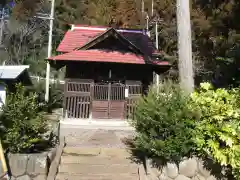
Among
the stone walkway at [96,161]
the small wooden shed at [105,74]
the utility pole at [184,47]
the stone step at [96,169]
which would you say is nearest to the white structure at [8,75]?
the small wooden shed at [105,74]

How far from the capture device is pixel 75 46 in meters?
16.6

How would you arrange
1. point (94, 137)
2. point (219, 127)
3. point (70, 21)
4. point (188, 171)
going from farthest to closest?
point (70, 21), point (94, 137), point (188, 171), point (219, 127)

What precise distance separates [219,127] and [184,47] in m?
3.22

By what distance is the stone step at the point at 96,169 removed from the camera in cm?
780

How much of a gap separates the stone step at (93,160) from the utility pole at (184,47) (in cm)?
291

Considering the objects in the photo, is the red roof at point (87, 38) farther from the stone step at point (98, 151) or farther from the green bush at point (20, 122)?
the green bush at point (20, 122)

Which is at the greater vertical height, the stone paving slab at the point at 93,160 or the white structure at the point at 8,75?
the white structure at the point at 8,75

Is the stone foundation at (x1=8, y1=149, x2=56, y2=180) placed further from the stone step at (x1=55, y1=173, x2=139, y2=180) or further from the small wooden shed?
the small wooden shed

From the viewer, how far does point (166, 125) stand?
7.06m

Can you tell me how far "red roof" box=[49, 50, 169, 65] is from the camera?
14.9 metres

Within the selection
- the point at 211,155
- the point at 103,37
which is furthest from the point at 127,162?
the point at 103,37

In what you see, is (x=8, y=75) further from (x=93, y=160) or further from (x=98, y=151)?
(x=93, y=160)

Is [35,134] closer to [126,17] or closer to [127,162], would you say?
[127,162]

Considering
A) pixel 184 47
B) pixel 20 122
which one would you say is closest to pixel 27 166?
pixel 20 122
